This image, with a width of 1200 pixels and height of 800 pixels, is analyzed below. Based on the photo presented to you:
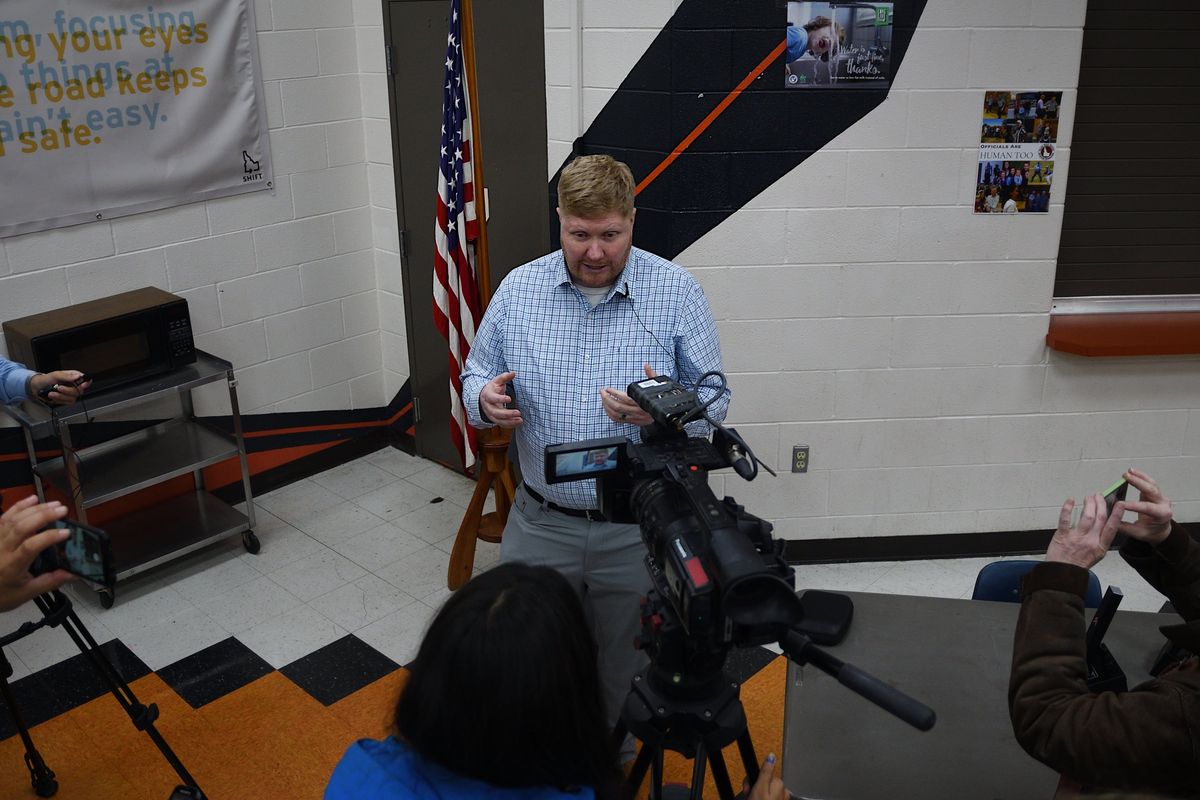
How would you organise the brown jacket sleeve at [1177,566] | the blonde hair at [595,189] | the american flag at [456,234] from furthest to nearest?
1. the american flag at [456,234]
2. the blonde hair at [595,189]
3. the brown jacket sleeve at [1177,566]

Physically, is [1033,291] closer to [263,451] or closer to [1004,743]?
[1004,743]

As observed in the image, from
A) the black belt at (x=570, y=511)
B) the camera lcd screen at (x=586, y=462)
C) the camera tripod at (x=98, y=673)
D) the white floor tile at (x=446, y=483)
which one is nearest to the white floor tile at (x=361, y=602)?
the white floor tile at (x=446, y=483)

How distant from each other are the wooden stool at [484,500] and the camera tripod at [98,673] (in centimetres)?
118

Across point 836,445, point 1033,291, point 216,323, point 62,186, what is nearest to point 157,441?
point 216,323

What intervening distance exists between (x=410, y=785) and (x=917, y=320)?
2758 millimetres

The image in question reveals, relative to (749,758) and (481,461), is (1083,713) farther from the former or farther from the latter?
(481,461)

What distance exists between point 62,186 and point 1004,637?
130 inches

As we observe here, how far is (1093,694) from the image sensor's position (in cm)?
159

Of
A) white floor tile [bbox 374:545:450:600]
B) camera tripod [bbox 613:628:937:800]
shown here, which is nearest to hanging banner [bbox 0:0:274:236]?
white floor tile [bbox 374:545:450:600]

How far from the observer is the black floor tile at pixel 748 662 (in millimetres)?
3197

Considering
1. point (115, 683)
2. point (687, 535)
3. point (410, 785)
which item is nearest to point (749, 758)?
point (687, 535)

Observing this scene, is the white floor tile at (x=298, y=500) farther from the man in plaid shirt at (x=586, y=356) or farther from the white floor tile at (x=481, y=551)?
the man in plaid shirt at (x=586, y=356)

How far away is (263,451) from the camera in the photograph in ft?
14.7

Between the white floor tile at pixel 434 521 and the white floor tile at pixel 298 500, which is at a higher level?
the white floor tile at pixel 298 500
